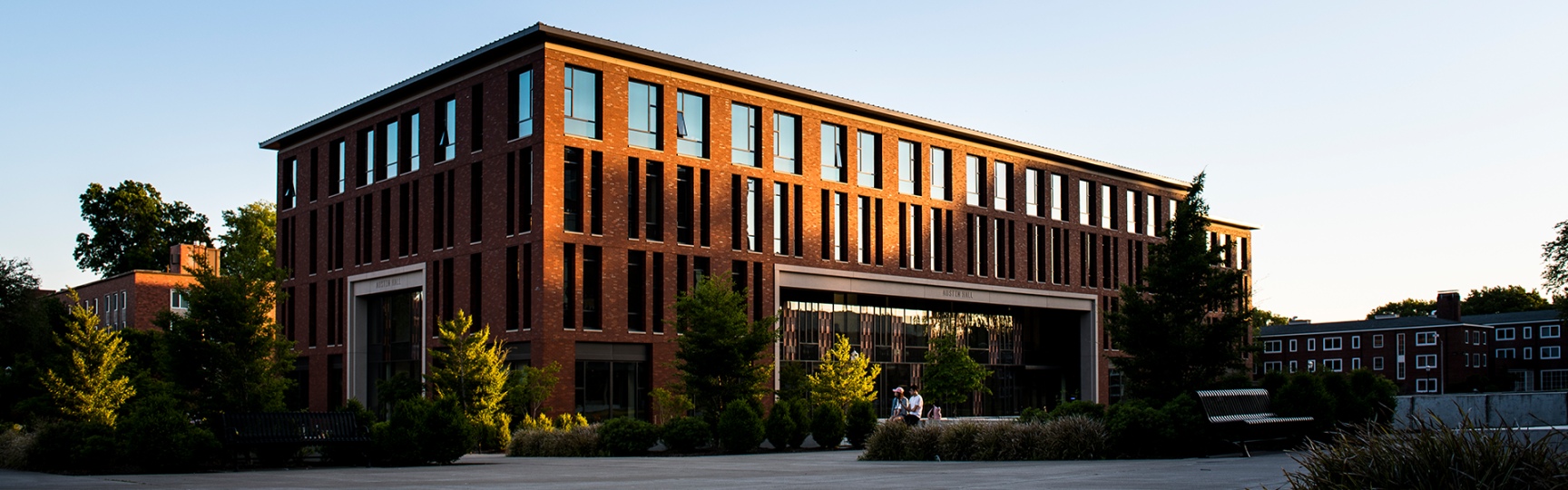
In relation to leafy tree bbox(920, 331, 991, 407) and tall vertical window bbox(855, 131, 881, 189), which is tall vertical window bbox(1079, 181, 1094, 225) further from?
tall vertical window bbox(855, 131, 881, 189)

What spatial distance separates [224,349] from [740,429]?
412 inches

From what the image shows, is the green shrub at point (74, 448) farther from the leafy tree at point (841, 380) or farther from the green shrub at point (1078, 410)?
the leafy tree at point (841, 380)

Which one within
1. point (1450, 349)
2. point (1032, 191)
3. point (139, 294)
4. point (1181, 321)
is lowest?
point (1450, 349)

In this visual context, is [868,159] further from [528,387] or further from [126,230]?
[126,230]

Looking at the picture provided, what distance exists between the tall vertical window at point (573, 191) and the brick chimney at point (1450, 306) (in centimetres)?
9568

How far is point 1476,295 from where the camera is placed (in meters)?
134

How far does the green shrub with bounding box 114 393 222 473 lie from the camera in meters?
20.0

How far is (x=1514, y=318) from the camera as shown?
11781 cm

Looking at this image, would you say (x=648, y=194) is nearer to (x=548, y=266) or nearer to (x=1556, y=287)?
(x=548, y=266)

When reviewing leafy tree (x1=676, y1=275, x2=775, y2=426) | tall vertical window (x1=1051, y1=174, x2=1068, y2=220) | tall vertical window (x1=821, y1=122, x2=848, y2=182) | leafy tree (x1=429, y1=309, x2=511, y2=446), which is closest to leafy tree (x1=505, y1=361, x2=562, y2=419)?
leafy tree (x1=429, y1=309, x2=511, y2=446)

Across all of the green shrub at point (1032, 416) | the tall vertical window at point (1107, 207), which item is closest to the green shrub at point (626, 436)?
the green shrub at point (1032, 416)

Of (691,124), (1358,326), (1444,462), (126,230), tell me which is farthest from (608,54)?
(1358,326)

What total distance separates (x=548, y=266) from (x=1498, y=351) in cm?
10504

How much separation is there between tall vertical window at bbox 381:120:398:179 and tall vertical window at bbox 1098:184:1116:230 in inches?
1361
